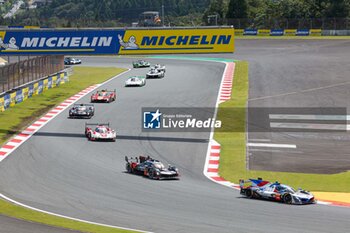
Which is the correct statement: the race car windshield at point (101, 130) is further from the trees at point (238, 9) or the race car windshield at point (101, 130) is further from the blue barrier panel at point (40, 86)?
the trees at point (238, 9)

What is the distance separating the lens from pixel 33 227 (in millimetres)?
21500

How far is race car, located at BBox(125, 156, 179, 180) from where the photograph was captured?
32.2 m

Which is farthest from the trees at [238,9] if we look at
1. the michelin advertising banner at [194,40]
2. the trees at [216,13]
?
the michelin advertising banner at [194,40]

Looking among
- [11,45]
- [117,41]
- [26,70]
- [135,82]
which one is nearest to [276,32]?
[135,82]

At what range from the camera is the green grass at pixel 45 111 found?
23.1 metres

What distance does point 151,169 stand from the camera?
3262 centimetres

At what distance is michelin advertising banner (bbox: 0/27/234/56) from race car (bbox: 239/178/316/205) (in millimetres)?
16322

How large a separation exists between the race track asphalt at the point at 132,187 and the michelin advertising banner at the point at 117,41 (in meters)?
5.04

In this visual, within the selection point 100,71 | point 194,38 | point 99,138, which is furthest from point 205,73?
point 99,138

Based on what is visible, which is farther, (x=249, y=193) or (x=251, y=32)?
(x=251, y=32)

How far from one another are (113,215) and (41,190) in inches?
236

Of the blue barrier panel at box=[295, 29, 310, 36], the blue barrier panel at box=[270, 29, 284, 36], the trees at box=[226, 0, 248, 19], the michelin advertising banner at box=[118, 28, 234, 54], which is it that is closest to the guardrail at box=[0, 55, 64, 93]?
the michelin advertising banner at box=[118, 28, 234, 54]

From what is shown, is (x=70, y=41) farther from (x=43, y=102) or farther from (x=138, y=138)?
(x=43, y=102)

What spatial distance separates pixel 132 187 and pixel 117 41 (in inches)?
647
